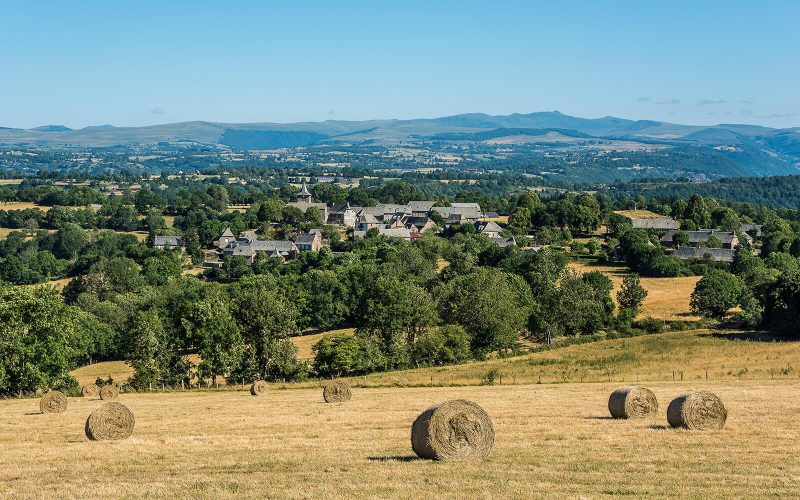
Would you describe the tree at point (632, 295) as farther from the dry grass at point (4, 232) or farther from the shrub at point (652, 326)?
the dry grass at point (4, 232)

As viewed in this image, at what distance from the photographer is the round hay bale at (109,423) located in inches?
954

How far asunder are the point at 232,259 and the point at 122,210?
134 feet

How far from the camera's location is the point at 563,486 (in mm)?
16828

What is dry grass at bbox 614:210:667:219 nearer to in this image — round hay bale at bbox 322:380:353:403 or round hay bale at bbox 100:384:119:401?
round hay bale at bbox 100:384:119:401

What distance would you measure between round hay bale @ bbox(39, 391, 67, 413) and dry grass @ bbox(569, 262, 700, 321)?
50.8 m

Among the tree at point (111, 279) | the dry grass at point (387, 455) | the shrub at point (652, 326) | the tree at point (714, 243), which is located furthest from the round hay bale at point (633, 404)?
the tree at point (714, 243)

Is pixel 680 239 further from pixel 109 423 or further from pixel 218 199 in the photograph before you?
pixel 109 423

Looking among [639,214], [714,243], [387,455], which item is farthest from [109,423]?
[639,214]

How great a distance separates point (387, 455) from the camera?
2062cm

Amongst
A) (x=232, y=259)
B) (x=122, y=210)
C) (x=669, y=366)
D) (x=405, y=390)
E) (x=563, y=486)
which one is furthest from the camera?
(x=122, y=210)

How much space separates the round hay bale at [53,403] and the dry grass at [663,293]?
167ft

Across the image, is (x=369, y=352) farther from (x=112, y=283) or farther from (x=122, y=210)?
(x=122, y=210)

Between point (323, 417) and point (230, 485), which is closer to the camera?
point (230, 485)

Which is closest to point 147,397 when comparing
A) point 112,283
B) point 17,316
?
point 17,316
